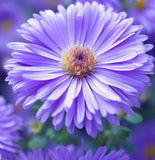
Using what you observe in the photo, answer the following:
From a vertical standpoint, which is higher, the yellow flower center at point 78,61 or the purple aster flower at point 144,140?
the yellow flower center at point 78,61

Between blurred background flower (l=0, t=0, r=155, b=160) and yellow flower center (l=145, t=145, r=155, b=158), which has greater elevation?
blurred background flower (l=0, t=0, r=155, b=160)

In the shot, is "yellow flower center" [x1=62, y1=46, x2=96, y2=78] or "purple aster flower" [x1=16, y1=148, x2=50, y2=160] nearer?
"purple aster flower" [x1=16, y1=148, x2=50, y2=160]

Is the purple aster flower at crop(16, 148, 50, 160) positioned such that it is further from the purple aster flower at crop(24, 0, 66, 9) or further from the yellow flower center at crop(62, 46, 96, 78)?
the purple aster flower at crop(24, 0, 66, 9)

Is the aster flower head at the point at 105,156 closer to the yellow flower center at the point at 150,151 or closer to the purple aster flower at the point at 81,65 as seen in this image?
the purple aster flower at the point at 81,65

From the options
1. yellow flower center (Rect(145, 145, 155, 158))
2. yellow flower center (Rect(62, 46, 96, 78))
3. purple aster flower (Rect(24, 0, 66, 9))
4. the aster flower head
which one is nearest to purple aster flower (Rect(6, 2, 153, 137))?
yellow flower center (Rect(62, 46, 96, 78))

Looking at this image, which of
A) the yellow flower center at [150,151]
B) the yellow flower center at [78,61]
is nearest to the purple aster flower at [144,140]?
the yellow flower center at [150,151]

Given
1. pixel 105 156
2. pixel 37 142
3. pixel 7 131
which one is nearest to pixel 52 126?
pixel 37 142

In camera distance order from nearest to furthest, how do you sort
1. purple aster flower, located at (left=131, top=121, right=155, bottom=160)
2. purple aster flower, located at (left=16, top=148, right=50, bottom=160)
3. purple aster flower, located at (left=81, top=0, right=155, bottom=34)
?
1. purple aster flower, located at (left=16, top=148, right=50, bottom=160)
2. purple aster flower, located at (left=81, top=0, right=155, bottom=34)
3. purple aster flower, located at (left=131, top=121, right=155, bottom=160)
